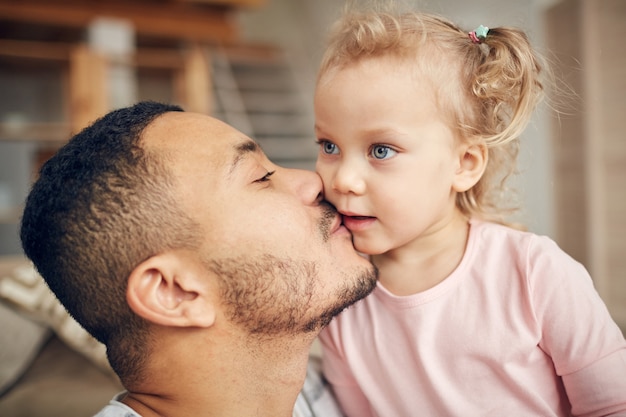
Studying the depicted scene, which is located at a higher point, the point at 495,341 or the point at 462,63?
the point at 462,63

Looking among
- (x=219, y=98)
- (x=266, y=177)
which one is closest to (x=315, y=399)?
(x=266, y=177)

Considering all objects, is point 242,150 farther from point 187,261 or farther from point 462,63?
point 462,63

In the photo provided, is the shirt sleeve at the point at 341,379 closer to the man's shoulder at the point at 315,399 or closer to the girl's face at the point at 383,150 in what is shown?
the man's shoulder at the point at 315,399

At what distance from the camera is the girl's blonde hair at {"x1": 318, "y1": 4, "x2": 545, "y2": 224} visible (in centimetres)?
110

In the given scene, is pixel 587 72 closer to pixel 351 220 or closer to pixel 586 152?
pixel 586 152

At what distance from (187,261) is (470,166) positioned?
0.62 metres

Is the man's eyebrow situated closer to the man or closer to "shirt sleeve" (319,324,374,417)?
the man

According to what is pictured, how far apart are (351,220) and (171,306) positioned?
0.39 metres

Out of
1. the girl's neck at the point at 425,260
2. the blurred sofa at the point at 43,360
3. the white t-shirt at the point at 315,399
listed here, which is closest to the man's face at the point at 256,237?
the girl's neck at the point at 425,260

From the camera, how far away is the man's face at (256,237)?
1.05 metres

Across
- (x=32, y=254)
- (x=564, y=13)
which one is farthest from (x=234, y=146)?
(x=564, y=13)

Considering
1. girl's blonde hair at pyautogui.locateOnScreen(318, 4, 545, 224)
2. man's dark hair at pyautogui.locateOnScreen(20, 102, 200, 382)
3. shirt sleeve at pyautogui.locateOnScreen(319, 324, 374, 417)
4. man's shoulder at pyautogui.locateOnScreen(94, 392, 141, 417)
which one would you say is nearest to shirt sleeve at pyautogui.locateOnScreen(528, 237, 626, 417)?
girl's blonde hair at pyautogui.locateOnScreen(318, 4, 545, 224)

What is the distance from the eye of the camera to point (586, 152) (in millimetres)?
3594

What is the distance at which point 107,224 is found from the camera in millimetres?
1008
